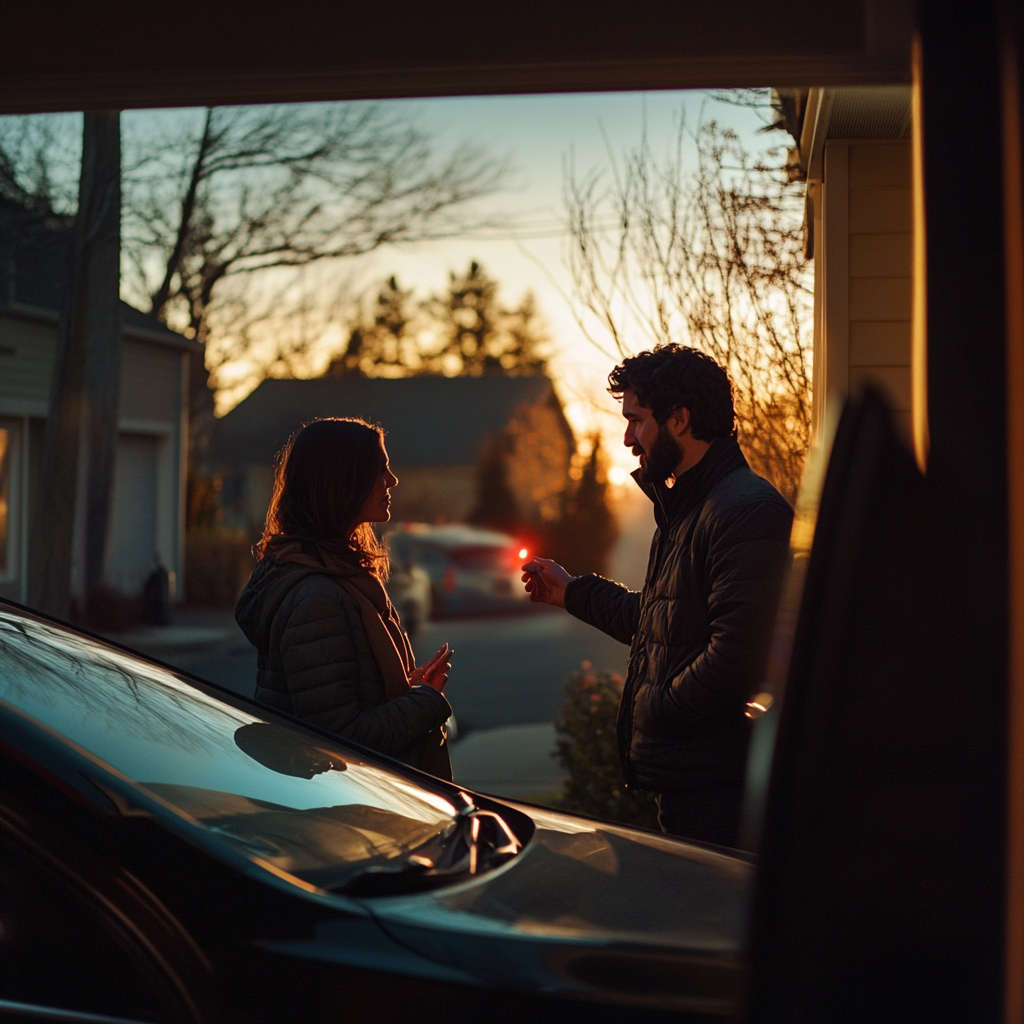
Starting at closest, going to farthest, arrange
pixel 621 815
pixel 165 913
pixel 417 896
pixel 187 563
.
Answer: pixel 165 913
pixel 417 896
pixel 621 815
pixel 187 563

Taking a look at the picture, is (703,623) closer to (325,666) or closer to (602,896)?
(325,666)

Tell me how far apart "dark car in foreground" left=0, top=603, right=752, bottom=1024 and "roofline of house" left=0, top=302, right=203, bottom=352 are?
1463 cm

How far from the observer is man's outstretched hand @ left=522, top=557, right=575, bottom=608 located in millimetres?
3254

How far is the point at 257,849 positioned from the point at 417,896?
0.76 feet

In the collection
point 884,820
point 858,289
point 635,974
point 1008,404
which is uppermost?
point 858,289

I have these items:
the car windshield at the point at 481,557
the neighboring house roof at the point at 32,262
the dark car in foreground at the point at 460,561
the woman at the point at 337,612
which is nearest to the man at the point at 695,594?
the woman at the point at 337,612

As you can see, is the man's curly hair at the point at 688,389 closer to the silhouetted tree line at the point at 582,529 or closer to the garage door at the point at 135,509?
the garage door at the point at 135,509

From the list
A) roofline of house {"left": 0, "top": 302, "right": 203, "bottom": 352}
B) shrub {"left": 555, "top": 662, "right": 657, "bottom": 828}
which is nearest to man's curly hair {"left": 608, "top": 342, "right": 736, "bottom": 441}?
shrub {"left": 555, "top": 662, "right": 657, "bottom": 828}

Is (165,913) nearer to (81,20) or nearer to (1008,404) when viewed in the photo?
(1008,404)

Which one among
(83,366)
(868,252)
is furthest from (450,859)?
(83,366)

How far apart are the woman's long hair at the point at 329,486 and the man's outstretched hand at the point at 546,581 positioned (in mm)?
607

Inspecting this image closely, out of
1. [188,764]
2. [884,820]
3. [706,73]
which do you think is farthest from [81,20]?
[884,820]

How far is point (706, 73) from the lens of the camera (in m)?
2.75

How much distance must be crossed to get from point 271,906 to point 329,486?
1475 millimetres
